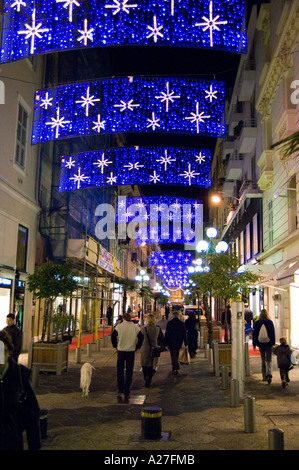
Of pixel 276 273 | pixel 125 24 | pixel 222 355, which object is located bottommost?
pixel 222 355

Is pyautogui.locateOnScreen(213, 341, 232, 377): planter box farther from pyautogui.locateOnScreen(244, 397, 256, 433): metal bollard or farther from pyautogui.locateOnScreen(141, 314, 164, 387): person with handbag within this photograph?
pyautogui.locateOnScreen(244, 397, 256, 433): metal bollard

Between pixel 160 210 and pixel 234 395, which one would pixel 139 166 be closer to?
pixel 160 210

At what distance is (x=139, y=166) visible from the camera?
18484 mm

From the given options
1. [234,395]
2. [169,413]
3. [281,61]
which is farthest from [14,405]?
[281,61]

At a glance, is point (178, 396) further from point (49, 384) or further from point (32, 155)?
point (32, 155)

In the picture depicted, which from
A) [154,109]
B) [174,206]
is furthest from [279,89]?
[154,109]

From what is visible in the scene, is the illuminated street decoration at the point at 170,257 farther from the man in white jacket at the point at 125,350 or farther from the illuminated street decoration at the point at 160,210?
the man in white jacket at the point at 125,350

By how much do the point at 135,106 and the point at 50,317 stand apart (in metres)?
6.86

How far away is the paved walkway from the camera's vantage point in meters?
6.62

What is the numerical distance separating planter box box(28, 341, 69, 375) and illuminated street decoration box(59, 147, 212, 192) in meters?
7.80

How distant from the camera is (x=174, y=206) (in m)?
25.1

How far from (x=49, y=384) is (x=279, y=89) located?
16344 mm

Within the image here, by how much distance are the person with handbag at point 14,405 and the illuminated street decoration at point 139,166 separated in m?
13.7

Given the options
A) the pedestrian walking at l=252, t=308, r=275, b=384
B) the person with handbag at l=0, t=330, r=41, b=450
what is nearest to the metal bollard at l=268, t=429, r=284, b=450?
the person with handbag at l=0, t=330, r=41, b=450
